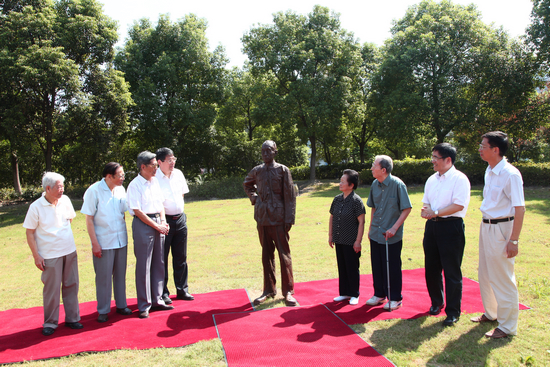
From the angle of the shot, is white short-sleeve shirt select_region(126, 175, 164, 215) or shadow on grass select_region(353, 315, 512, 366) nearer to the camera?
shadow on grass select_region(353, 315, 512, 366)

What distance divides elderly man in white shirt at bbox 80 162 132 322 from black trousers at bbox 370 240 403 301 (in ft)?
11.4

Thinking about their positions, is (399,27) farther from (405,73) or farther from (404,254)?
(404,254)

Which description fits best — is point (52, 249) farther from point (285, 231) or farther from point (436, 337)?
point (436, 337)

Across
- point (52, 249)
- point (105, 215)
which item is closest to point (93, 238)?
point (105, 215)

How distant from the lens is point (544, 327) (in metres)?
4.15

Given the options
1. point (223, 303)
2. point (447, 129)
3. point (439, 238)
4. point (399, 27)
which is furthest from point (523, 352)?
point (399, 27)

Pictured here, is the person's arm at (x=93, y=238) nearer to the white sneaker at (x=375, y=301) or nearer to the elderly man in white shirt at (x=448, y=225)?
the white sneaker at (x=375, y=301)

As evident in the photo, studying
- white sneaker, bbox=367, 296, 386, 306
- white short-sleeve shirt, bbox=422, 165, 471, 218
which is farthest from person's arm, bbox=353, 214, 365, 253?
white short-sleeve shirt, bbox=422, 165, 471, 218

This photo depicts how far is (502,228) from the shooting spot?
4.04m

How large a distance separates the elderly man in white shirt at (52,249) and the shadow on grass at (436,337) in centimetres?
365

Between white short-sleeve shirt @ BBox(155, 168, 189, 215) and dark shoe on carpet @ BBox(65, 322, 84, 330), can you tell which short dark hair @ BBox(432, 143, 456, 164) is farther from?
dark shoe on carpet @ BBox(65, 322, 84, 330)

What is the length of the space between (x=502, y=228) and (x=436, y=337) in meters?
1.40

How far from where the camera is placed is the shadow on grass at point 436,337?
355 centimetres

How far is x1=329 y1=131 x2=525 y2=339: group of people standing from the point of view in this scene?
4020 millimetres
